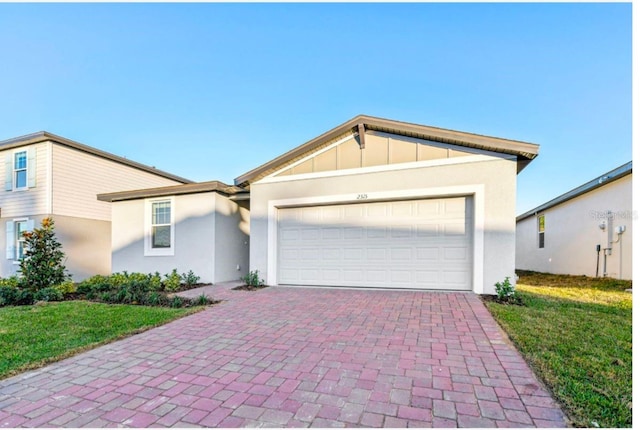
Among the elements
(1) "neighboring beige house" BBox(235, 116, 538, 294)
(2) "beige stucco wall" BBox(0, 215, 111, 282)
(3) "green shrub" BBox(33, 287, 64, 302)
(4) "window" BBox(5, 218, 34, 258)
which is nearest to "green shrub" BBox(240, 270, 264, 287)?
(1) "neighboring beige house" BBox(235, 116, 538, 294)

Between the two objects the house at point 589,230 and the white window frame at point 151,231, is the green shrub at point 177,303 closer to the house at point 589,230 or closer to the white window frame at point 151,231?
the white window frame at point 151,231

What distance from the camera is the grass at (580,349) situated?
2.37 meters

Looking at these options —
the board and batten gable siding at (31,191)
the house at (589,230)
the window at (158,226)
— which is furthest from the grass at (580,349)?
the board and batten gable siding at (31,191)

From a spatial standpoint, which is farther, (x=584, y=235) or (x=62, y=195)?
(x=584, y=235)

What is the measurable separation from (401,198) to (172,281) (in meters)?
7.09

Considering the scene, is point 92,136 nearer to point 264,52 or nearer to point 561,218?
point 264,52

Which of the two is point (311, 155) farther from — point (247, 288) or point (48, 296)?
point (48, 296)

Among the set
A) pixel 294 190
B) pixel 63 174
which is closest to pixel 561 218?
pixel 294 190

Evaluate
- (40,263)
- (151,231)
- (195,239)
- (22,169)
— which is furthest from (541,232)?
(22,169)

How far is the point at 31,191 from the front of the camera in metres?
11.4

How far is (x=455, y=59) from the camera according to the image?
8438 millimetres

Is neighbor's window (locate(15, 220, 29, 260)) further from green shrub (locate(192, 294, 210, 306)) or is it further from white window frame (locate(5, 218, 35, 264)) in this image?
green shrub (locate(192, 294, 210, 306))

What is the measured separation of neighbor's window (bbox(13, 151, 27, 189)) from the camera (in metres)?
11.6

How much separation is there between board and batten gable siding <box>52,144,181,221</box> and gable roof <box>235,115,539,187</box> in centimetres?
759
